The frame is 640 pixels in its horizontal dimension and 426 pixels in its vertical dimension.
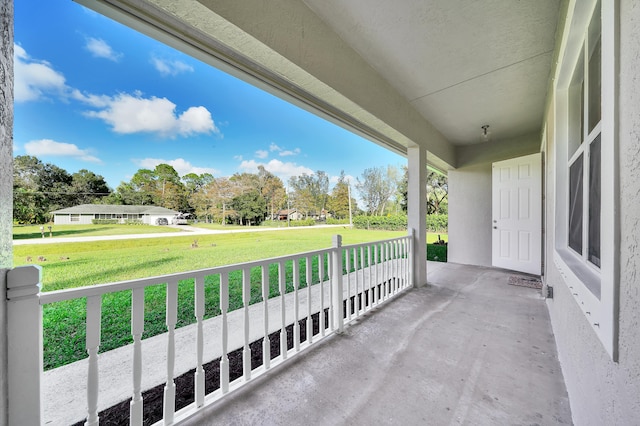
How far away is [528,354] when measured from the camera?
1.83m

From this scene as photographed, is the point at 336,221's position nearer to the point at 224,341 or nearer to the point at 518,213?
the point at 224,341

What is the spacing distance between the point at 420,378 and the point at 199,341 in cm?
143

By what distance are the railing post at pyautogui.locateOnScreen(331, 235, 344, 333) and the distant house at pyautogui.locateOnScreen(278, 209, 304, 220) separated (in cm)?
88

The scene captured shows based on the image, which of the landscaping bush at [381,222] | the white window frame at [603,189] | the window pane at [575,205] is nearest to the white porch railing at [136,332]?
the white window frame at [603,189]

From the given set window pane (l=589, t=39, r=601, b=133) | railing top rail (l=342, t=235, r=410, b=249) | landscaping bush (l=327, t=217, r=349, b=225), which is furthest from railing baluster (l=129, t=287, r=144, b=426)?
landscaping bush (l=327, t=217, r=349, b=225)

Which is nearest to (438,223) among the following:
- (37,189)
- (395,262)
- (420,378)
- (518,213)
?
(518,213)

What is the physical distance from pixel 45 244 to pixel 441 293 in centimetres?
382

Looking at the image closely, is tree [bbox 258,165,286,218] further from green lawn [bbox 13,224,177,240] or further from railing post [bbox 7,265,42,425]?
railing post [bbox 7,265,42,425]

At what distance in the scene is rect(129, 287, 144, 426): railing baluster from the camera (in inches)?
43.7

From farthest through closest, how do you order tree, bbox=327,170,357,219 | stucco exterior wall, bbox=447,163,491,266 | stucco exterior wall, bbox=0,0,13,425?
stucco exterior wall, bbox=447,163,491,266
tree, bbox=327,170,357,219
stucco exterior wall, bbox=0,0,13,425

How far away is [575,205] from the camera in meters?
1.59

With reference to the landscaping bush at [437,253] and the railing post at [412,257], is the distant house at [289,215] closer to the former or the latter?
the railing post at [412,257]

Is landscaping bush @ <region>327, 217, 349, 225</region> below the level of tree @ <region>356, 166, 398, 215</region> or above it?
below

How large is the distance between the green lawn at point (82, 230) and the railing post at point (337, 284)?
1.34m
